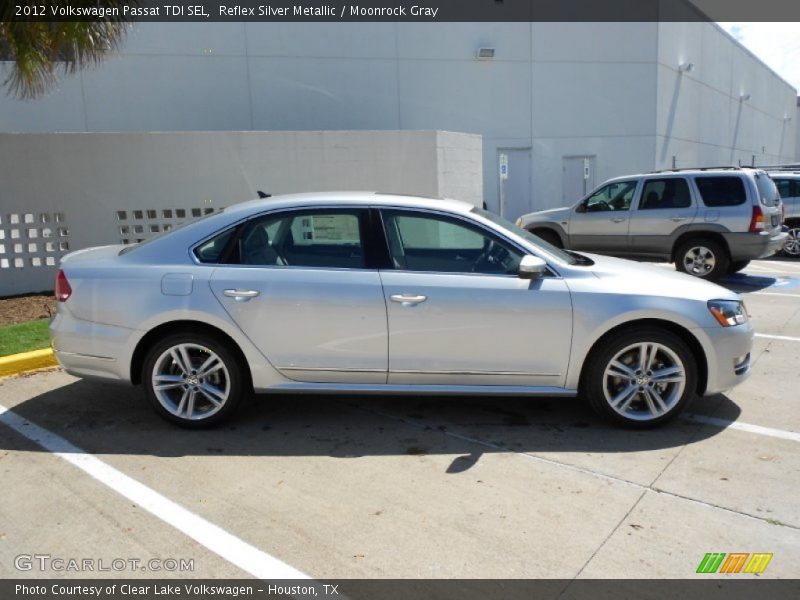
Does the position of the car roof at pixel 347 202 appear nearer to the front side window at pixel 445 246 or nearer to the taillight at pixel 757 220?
the front side window at pixel 445 246

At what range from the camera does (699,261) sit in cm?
1025

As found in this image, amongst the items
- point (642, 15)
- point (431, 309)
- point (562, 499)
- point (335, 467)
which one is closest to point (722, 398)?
point (562, 499)

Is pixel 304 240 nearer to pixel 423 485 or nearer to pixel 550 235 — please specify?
pixel 423 485


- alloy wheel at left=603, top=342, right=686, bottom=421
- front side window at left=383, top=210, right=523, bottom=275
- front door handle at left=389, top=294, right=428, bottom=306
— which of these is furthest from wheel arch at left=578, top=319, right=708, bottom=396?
front door handle at left=389, top=294, right=428, bottom=306

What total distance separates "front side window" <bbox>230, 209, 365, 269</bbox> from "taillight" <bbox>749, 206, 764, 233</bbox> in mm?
7667

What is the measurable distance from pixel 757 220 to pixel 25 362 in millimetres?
9741

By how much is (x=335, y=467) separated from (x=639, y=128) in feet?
61.2

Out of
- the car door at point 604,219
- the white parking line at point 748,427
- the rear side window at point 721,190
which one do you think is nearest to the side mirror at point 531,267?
the white parking line at point 748,427

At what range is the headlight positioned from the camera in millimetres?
4312

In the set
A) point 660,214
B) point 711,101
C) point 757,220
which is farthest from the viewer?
point 711,101

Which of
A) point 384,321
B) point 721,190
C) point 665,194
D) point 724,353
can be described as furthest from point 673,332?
point 665,194

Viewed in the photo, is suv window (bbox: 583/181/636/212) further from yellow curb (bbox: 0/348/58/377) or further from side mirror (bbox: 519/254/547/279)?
yellow curb (bbox: 0/348/58/377)

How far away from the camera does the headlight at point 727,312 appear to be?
431 cm

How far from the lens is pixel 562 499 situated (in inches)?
139
